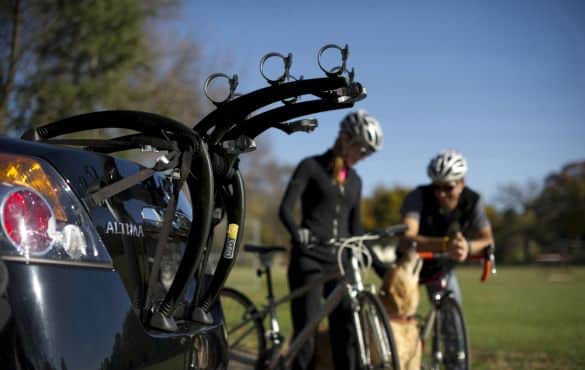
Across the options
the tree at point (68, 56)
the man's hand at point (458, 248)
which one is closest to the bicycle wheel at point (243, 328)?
the man's hand at point (458, 248)

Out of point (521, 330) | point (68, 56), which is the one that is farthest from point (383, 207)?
point (521, 330)

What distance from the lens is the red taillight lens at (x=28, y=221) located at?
221 centimetres

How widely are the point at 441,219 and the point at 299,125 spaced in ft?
10.8

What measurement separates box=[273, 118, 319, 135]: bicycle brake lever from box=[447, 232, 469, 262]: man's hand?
2.77m

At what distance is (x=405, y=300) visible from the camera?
6.01m

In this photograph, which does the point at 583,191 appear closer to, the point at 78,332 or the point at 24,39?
the point at 24,39

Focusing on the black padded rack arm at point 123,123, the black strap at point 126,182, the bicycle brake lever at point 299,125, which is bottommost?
the black strap at point 126,182

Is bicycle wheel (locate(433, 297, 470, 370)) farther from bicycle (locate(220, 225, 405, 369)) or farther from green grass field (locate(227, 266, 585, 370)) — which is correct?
bicycle (locate(220, 225, 405, 369))

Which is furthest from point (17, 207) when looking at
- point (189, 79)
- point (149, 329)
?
point (189, 79)

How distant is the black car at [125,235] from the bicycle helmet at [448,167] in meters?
2.94

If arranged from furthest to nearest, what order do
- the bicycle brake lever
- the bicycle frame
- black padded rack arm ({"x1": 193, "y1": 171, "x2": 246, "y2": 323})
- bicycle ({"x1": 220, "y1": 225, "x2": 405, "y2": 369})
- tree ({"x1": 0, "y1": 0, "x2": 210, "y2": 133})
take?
tree ({"x1": 0, "y1": 0, "x2": 210, "y2": 133}), the bicycle frame, bicycle ({"x1": 220, "y1": 225, "x2": 405, "y2": 369}), the bicycle brake lever, black padded rack arm ({"x1": 193, "y1": 171, "x2": 246, "y2": 323})

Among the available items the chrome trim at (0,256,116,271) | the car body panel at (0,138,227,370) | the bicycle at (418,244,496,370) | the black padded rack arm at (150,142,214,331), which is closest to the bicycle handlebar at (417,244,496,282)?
the bicycle at (418,244,496,370)

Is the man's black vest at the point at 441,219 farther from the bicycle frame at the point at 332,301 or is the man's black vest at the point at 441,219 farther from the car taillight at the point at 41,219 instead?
the car taillight at the point at 41,219

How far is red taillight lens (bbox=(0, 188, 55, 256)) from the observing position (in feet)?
7.26
